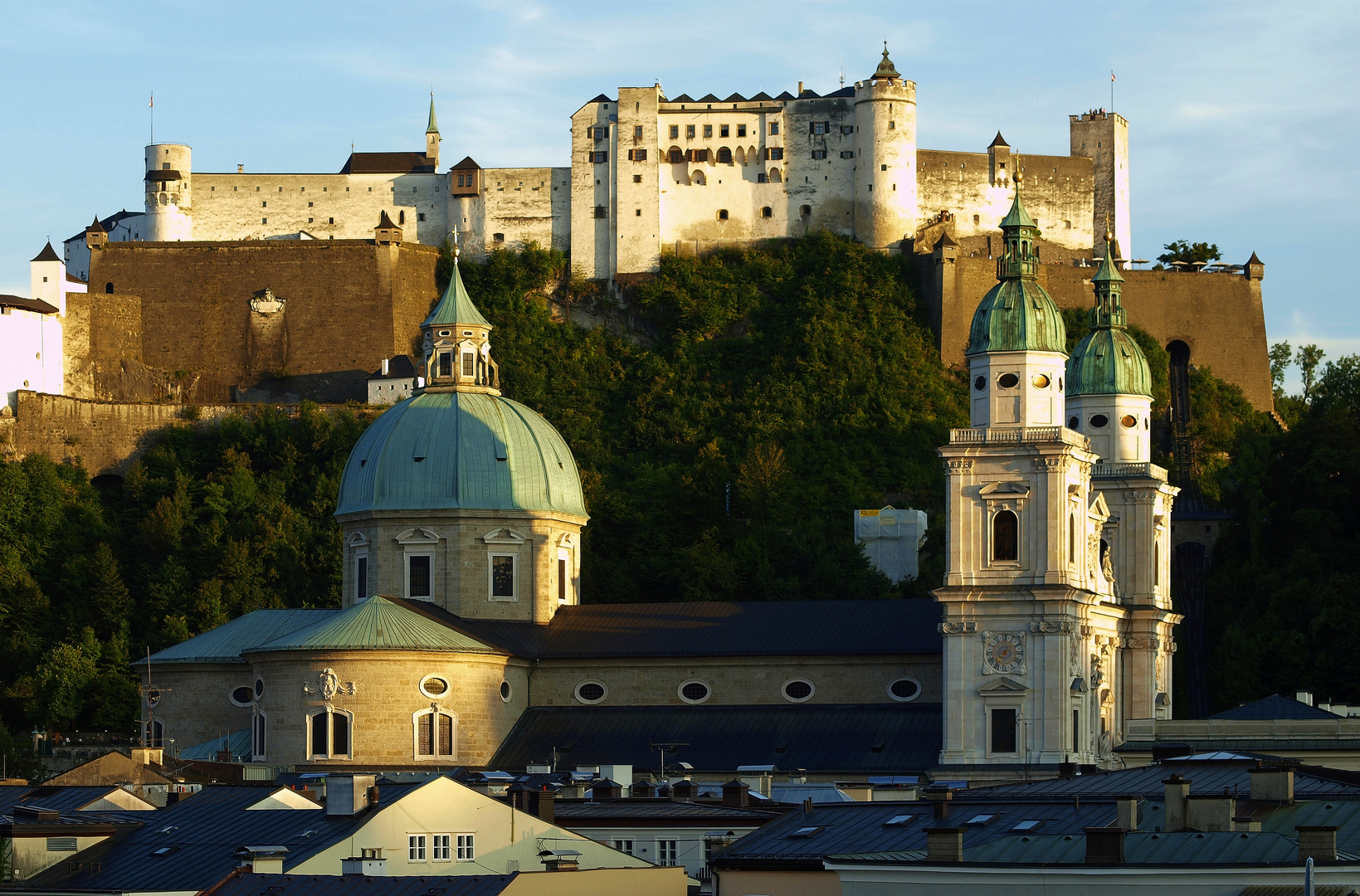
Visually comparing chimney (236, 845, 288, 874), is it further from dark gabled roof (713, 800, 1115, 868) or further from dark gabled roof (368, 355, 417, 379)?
dark gabled roof (368, 355, 417, 379)

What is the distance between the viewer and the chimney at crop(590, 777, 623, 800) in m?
55.2

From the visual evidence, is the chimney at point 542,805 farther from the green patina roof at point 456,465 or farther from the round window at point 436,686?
the green patina roof at point 456,465

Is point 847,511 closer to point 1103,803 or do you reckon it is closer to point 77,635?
point 77,635

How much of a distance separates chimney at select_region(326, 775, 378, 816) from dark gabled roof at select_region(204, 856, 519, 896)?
13.5 feet

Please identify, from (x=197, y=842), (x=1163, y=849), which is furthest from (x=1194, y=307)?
(x=1163, y=849)

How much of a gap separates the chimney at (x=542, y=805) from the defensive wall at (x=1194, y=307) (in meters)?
69.4

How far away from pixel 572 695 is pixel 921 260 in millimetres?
49661

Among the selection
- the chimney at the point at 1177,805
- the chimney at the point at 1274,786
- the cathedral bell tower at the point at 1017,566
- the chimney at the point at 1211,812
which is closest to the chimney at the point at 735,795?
the cathedral bell tower at the point at 1017,566

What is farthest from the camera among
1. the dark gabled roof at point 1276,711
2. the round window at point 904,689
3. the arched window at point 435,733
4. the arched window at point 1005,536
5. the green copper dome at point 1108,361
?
Result: the green copper dome at point 1108,361

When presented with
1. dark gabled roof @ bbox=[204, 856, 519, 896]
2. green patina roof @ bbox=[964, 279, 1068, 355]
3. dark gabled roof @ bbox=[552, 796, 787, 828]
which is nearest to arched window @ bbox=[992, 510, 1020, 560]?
green patina roof @ bbox=[964, 279, 1068, 355]

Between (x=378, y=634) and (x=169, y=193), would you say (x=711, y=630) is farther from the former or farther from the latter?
(x=169, y=193)

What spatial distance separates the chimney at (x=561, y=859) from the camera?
40.0m

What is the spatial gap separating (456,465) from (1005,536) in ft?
57.6

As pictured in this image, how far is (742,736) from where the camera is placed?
229 feet
